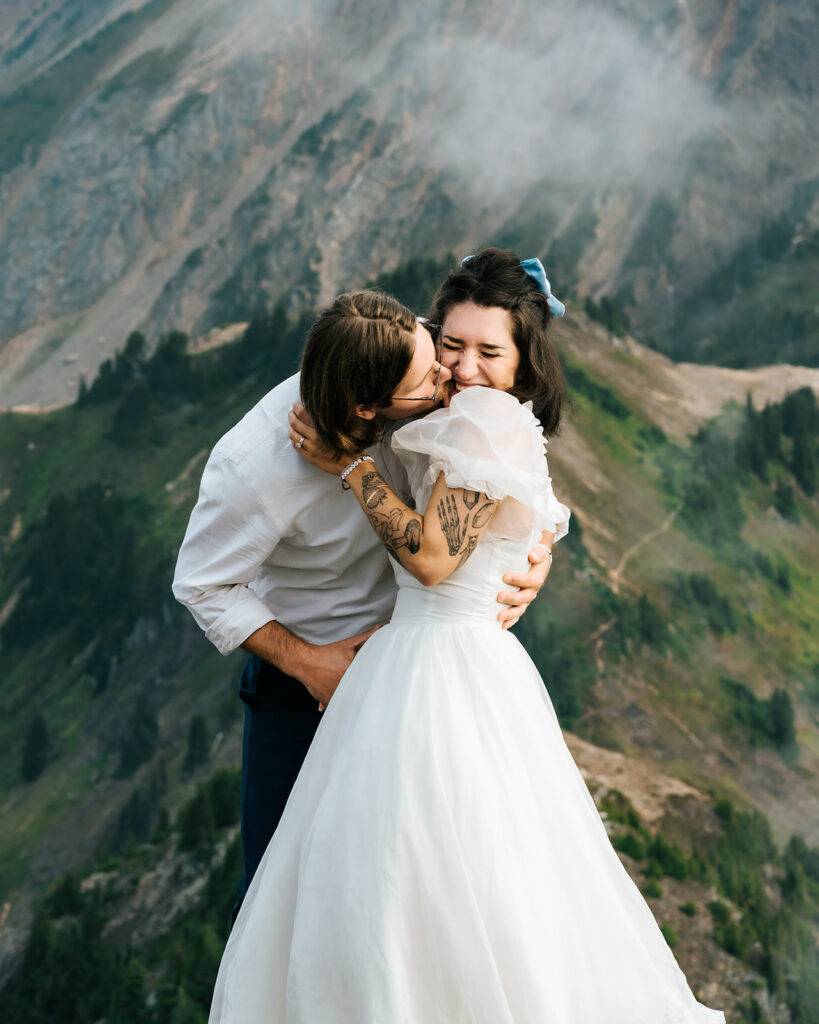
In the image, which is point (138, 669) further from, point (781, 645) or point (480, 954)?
point (480, 954)

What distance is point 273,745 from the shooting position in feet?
11.5

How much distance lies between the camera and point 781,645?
28859 millimetres

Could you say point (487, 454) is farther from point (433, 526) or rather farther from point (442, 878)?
point (442, 878)

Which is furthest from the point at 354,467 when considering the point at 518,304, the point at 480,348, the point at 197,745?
the point at 197,745

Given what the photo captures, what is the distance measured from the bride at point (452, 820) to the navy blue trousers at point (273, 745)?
40 centimetres

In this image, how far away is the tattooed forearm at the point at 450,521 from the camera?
2.95 metres

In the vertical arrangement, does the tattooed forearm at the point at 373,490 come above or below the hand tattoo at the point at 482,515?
below

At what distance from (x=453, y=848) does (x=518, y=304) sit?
1631 mm

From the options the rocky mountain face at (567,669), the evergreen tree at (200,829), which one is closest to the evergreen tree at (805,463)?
the rocky mountain face at (567,669)

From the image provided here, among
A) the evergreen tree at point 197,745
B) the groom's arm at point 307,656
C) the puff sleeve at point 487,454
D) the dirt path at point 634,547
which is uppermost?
the puff sleeve at point 487,454

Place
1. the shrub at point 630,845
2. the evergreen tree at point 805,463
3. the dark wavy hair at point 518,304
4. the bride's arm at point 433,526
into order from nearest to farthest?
the bride's arm at point 433,526 < the dark wavy hair at point 518,304 < the shrub at point 630,845 < the evergreen tree at point 805,463

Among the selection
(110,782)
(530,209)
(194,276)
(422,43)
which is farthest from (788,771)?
(422,43)

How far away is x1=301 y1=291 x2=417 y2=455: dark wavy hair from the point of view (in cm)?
295

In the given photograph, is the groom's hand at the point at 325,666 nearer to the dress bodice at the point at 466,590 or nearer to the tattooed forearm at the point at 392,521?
the dress bodice at the point at 466,590
